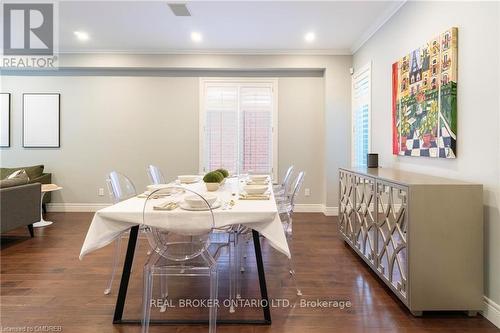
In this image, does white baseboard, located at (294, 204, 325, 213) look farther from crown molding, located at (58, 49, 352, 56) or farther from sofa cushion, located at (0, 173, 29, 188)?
sofa cushion, located at (0, 173, 29, 188)

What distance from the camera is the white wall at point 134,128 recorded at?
556 cm

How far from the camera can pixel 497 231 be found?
205 cm

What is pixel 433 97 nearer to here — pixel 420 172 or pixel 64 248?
pixel 420 172

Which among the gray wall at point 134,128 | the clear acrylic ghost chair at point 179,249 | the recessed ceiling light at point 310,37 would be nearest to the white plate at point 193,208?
the clear acrylic ghost chair at point 179,249

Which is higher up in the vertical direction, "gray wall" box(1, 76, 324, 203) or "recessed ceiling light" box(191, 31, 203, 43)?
"recessed ceiling light" box(191, 31, 203, 43)

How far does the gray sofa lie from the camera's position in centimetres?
357

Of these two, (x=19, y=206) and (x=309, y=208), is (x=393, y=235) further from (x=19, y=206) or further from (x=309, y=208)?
(x=19, y=206)

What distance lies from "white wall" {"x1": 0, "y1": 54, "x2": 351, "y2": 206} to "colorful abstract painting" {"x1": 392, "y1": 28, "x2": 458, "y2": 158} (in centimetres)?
214

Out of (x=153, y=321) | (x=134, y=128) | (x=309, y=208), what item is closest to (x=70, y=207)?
(x=134, y=128)

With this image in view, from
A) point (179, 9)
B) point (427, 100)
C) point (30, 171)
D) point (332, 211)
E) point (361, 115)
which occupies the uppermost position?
point (179, 9)

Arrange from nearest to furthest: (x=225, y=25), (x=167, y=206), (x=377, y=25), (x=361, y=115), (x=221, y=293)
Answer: (x=167, y=206)
(x=221, y=293)
(x=377, y=25)
(x=225, y=25)
(x=361, y=115)

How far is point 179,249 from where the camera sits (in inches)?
83.3

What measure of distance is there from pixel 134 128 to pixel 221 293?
3.90 metres

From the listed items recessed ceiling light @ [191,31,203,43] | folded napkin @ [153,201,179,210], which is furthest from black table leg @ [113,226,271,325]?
recessed ceiling light @ [191,31,203,43]
